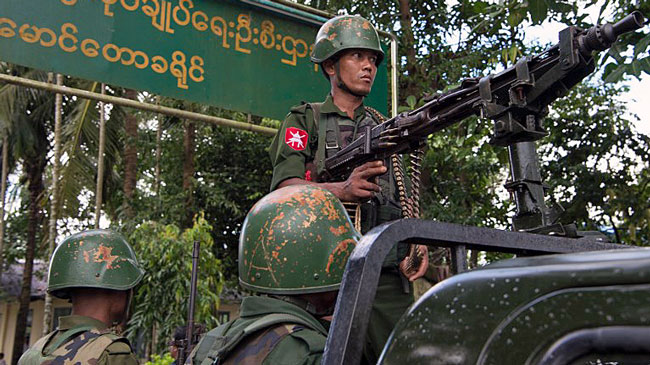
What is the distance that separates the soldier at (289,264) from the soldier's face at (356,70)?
1.15m

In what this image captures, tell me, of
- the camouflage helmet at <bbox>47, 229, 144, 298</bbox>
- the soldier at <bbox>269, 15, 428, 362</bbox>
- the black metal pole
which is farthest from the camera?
the black metal pole

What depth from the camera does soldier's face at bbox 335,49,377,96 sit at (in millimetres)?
3043

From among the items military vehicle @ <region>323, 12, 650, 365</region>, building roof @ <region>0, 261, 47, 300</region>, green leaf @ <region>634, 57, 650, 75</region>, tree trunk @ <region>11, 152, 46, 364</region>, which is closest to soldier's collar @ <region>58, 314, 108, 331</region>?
military vehicle @ <region>323, 12, 650, 365</region>

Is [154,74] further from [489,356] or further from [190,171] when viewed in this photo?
[190,171]

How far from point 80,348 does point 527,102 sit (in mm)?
1930

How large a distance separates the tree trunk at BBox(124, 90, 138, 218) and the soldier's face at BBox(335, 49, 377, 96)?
30.1 ft

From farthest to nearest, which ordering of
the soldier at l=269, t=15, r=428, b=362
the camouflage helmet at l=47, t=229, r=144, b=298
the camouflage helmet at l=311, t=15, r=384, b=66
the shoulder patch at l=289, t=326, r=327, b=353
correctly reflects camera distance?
the camouflage helmet at l=311, t=15, r=384, b=66 < the soldier at l=269, t=15, r=428, b=362 < the camouflage helmet at l=47, t=229, r=144, b=298 < the shoulder patch at l=289, t=326, r=327, b=353

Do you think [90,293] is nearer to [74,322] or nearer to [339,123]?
[74,322]

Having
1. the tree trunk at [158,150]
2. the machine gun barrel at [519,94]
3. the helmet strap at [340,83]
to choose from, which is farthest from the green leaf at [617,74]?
the tree trunk at [158,150]

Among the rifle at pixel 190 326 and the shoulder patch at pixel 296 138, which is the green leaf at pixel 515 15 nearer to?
the shoulder patch at pixel 296 138

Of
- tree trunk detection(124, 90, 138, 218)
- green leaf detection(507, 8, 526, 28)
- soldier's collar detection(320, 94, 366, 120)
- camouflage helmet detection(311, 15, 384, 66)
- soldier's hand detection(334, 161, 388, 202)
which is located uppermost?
tree trunk detection(124, 90, 138, 218)

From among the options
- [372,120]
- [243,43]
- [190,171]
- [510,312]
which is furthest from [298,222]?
[190,171]

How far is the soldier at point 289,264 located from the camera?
1768mm

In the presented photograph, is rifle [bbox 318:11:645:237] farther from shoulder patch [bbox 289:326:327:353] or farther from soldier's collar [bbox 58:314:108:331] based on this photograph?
soldier's collar [bbox 58:314:108:331]
